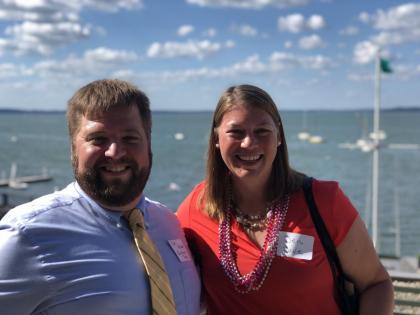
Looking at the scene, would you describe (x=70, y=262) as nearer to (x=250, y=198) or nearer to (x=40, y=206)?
(x=40, y=206)

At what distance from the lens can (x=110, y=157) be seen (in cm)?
249

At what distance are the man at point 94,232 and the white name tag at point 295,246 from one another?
0.55 meters

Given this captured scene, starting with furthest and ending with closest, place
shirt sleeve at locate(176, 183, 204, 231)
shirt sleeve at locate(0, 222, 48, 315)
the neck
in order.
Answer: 1. shirt sleeve at locate(176, 183, 204, 231)
2. the neck
3. shirt sleeve at locate(0, 222, 48, 315)

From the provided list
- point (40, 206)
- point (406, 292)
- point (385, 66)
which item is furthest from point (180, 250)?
point (385, 66)

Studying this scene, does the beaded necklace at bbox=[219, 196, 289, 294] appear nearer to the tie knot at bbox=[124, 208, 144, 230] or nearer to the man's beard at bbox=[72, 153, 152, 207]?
the tie knot at bbox=[124, 208, 144, 230]

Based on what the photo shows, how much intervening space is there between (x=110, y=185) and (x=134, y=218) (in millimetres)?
226

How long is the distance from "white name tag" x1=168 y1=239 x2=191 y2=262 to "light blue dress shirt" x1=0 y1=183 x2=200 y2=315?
17 centimetres

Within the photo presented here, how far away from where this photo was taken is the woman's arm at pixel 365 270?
114 inches

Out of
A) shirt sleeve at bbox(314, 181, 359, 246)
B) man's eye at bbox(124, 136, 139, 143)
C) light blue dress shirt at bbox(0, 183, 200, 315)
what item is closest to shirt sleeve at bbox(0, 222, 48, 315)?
light blue dress shirt at bbox(0, 183, 200, 315)

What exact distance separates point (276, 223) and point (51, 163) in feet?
242

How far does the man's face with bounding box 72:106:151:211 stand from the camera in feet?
8.19

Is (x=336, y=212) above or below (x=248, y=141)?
below

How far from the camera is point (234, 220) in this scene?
319 cm

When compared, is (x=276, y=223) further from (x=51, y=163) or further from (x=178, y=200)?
(x=51, y=163)
